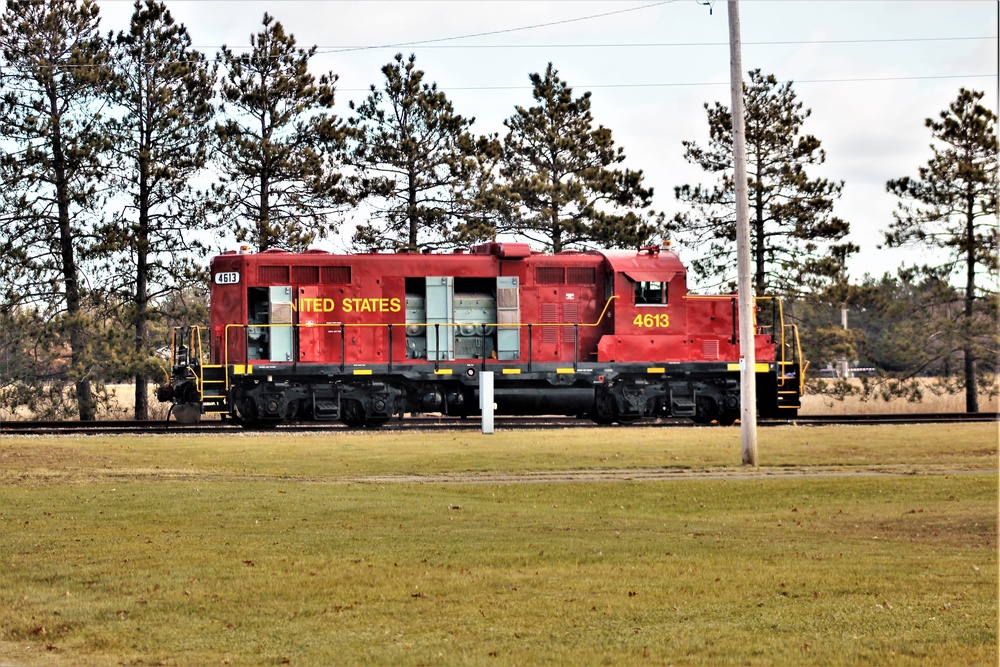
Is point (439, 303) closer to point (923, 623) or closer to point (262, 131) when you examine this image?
point (262, 131)

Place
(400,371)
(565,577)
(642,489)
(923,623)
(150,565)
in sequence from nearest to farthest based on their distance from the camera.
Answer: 1. (923,623)
2. (565,577)
3. (150,565)
4. (642,489)
5. (400,371)

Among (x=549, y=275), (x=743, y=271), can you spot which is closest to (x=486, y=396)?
(x=549, y=275)

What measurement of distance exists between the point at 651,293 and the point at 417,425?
6733mm

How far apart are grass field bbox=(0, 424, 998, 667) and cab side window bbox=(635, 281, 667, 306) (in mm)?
8157

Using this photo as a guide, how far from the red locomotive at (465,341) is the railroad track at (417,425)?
0.41 m

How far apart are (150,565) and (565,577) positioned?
13.6 feet

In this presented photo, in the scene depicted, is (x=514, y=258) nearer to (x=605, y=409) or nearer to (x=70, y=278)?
(x=605, y=409)

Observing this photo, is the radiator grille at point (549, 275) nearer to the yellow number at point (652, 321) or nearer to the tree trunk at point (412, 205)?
the yellow number at point (652, 321)

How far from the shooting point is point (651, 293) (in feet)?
103

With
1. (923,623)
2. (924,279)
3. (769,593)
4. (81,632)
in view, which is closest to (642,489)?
(769,593)

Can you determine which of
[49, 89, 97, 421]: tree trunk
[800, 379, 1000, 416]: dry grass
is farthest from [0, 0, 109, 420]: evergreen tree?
[800, 379, 1000, 416]: dry grass

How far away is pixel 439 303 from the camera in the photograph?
101 ft

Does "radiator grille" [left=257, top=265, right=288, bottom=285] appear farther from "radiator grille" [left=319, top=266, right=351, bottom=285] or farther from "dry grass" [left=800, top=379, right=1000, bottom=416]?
"dry grass" [left=800, top=379, right=1000, bottom=416]

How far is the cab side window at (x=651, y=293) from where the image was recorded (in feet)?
103
